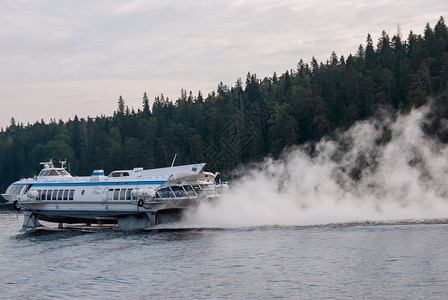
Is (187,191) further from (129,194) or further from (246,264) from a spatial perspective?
(246,264)

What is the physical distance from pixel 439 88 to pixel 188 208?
64.8 m

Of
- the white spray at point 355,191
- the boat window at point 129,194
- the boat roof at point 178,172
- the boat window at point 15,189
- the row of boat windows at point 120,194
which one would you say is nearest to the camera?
the white spray at point 355,191

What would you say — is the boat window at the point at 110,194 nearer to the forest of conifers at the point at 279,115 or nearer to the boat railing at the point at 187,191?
the boat railing at the point at 187,191

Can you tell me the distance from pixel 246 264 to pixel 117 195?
2396 centimetres

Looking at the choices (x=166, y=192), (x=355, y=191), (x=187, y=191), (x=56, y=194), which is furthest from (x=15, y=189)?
(x=355, y=191)

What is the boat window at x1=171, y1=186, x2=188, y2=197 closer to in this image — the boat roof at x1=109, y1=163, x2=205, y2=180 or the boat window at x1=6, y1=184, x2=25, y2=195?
the boat roof at x1=109, y1=163, x2=205, y2=180

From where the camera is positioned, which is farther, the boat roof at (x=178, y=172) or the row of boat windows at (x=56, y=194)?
the row of boat windows at (x=56, y=194)

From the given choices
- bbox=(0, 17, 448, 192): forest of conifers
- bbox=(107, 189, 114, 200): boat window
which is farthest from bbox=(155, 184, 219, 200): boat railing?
bbox=(0, 17, 448, 192): forest of conifers

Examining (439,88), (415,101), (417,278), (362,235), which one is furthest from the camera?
(439,88)

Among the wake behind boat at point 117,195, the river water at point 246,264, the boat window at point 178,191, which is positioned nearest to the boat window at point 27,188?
the wake behind boat at point 117,195

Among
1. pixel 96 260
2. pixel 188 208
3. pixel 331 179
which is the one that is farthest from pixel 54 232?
pixel 331 179

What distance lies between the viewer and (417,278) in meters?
30.6

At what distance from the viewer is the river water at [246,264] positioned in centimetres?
3075

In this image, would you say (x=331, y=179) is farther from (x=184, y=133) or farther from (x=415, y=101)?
(x=184, y=133)
